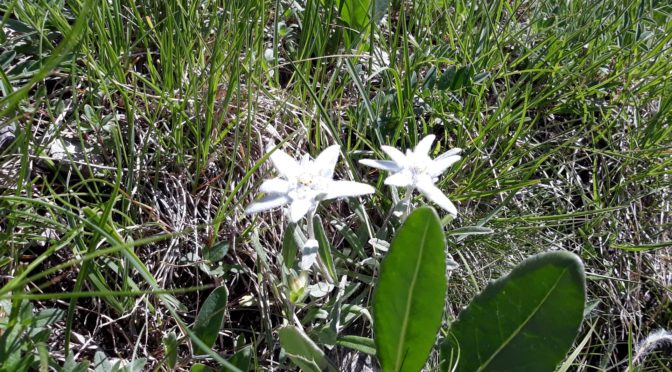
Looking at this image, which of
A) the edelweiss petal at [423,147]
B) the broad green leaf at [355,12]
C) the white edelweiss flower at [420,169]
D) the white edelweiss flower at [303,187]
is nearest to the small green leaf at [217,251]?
the white edelweiss flower at [303,187]

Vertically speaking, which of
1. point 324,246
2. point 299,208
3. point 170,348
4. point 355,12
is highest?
point 355,12

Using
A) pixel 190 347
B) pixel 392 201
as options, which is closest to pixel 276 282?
pixel 190 347

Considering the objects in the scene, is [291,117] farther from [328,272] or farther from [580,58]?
[580,58]

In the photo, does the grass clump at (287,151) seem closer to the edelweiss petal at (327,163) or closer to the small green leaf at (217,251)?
the small green leaf at (217,251)

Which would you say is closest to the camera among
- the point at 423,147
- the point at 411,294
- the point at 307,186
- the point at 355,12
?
the point at 411,294

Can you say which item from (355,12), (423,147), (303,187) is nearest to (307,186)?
(303,187)

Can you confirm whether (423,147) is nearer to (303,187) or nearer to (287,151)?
(303,187)

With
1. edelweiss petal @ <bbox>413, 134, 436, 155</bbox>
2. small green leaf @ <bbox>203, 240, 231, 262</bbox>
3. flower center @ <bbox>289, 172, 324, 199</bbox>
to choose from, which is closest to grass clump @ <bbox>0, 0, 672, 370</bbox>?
small green leaf @ <bbox>203, 240, 231, 262</bbox>

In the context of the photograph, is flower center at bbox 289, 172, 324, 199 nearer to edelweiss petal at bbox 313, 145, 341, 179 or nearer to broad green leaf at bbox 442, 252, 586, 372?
edelweiss petal at bbox 313, 145, 341, 179
